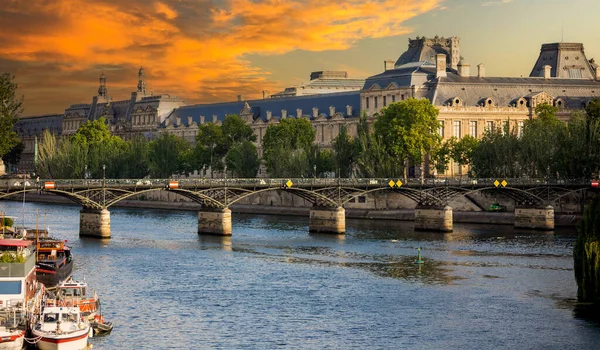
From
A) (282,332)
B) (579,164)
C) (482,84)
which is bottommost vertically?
(282,332)

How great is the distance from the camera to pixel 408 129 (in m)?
163

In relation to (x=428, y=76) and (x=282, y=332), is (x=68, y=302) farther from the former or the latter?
(x=428, y=76)

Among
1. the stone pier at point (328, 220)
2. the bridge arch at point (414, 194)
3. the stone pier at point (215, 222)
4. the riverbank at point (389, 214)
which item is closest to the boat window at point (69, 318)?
the stone pier at point (215, 222)

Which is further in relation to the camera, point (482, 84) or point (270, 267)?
point (482, 84)

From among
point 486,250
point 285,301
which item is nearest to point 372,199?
point 486,250

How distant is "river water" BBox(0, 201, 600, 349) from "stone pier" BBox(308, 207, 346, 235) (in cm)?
278

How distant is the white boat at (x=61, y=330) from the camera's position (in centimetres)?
5784

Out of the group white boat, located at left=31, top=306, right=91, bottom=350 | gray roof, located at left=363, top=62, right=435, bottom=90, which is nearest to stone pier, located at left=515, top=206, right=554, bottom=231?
gray roof, located at left=363, top=62, right=435, bottom=90

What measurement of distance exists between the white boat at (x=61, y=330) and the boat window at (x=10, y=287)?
1.93 meters

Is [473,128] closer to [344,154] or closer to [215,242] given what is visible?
[344,154]

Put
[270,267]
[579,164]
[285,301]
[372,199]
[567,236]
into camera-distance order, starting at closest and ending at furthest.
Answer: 1. [285,301]
2. [270,267]
3. [567,236]
4. [579,164]
5. [372,199]

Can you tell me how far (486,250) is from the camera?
363 feet

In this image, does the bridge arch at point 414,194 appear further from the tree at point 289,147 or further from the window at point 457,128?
the window at point 457,128

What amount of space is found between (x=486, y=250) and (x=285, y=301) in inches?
1430
